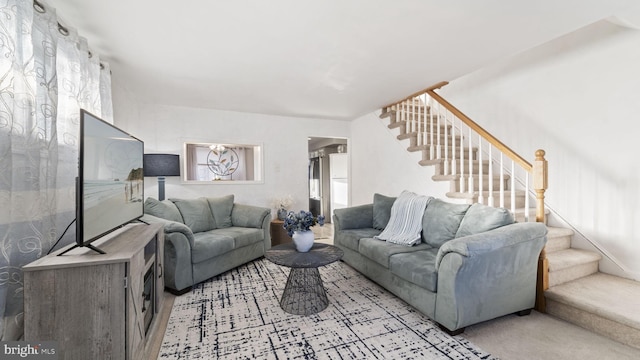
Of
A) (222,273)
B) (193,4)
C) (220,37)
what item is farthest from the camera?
(222,273)

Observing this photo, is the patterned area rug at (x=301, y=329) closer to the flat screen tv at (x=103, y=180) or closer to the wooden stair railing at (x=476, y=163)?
the flat screen tv at (x=103, y=180)

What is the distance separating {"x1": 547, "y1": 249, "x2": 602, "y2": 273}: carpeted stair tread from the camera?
244 cm

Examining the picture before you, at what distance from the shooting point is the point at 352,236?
330 centimetres

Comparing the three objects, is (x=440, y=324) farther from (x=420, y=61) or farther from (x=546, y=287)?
(x=420, y=61)

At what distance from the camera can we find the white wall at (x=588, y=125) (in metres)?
2.50

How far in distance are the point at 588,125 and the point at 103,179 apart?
426 centimetres

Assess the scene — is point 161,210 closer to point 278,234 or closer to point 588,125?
point 278,234

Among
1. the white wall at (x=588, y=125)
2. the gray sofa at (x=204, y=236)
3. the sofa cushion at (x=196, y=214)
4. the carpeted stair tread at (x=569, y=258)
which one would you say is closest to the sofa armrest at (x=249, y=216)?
the gray sofa at (x=204, y=236)

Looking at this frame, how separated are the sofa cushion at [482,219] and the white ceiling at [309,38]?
1.47m

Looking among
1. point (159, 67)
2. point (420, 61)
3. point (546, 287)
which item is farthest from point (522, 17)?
point (159, 67)

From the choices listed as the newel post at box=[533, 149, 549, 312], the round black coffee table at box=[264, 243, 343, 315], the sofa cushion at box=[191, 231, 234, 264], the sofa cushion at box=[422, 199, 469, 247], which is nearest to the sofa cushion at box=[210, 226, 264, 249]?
the sofa cushion at box=[191, 231, 234, 264]

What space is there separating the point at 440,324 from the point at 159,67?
356cm

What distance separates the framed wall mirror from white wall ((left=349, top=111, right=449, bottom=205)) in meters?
1.93

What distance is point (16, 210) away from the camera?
1415 millimetres
